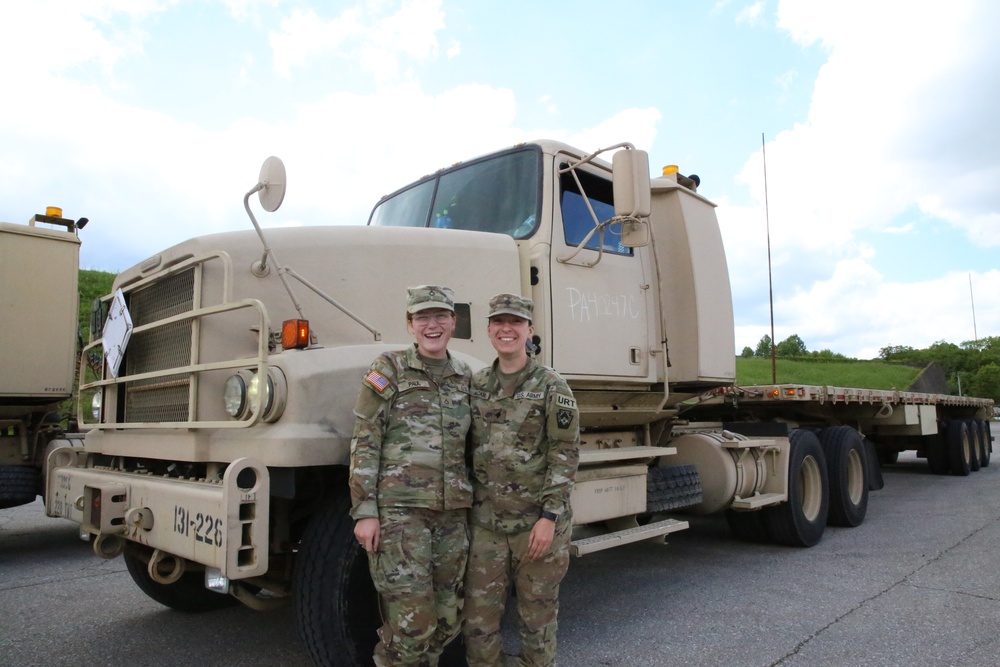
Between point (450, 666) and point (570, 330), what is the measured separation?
6.51ft

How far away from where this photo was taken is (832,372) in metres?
39.0

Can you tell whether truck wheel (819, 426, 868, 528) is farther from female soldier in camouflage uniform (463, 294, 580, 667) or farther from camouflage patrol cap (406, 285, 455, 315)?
camouflage patrol cap (406, 285, 455, 315)

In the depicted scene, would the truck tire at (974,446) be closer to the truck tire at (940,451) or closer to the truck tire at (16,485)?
the truck tire at (940,451)

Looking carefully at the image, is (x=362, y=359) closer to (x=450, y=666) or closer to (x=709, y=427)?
(x=450, y=666)

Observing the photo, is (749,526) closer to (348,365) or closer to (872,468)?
(872,468)

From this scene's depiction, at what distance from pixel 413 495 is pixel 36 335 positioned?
5602 mm

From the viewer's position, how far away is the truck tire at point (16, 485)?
6152mm

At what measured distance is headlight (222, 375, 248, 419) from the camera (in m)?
2.86

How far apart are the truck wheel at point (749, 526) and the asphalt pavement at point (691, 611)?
0.33 ft

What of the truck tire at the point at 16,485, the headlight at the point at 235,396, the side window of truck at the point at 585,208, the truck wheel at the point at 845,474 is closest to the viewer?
the headlight at the point at 235,396

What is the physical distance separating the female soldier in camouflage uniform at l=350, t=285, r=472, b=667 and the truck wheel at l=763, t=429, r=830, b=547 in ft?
14.3

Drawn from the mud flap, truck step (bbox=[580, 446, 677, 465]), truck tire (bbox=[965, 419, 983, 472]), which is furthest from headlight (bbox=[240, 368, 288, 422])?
truck tire (bbox=[965, 419, 983, 472])

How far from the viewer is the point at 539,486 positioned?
2.80 m

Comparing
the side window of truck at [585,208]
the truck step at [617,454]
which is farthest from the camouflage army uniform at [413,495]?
the side window of truck at [585,208]
